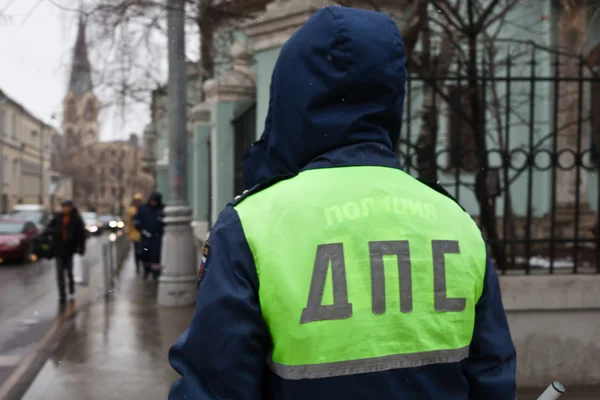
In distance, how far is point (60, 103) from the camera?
11617 millimetres

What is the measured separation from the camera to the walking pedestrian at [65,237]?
36.1ft

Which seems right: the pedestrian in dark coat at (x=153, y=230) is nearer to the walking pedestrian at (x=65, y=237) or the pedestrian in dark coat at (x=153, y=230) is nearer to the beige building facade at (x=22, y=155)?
the walking pedestrian at (x=65, y=237)

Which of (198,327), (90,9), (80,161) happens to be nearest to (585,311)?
(198,327)

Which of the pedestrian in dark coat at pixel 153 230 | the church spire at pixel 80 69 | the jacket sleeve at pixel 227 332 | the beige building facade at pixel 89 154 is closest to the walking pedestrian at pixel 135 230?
the pedestrian in dark coat at pixel 153 230

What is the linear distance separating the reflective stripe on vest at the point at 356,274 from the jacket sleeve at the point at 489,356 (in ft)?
0.23

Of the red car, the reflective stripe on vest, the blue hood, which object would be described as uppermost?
the blue hood

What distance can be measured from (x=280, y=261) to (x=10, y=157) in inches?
2665

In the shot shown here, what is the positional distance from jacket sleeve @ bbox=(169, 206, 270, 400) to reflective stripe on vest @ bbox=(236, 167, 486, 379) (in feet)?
0.10

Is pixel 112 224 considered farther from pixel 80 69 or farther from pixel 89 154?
pixel 89 154

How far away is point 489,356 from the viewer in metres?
1.68

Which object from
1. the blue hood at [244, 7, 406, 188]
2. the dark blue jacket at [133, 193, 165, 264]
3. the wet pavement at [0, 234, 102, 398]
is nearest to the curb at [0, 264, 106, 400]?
the wet pavement at [0, 234, 102, 398]

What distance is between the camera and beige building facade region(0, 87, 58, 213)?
2363 inches

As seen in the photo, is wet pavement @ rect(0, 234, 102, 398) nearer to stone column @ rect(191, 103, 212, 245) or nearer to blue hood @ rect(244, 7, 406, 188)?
stone column @ rect(191, 103, 212, 245)

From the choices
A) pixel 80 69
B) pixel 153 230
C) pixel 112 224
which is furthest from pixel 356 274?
pixel 112 224
